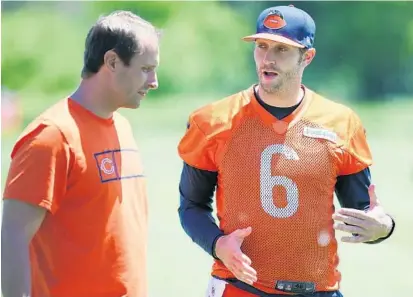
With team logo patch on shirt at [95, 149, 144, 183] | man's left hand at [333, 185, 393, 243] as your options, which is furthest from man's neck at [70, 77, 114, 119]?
man's left hand at [333, 185, 393, 243]

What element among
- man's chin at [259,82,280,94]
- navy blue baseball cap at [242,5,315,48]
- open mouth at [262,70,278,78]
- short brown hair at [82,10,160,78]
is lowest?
man's chin at [259,82,280,94]

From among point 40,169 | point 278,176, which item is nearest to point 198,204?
point 278,176

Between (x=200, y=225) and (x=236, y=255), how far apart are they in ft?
0.84

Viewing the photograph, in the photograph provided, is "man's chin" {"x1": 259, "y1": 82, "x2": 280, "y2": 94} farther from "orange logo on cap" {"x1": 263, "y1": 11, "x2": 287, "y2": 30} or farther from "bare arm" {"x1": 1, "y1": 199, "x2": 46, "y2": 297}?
"bare arm" {"x1": 1, "y1": 199, "x2": 46, "y2": 297}

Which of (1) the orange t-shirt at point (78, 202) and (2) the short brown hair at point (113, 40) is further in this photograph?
(2) the short brown hair at point (113, 40)

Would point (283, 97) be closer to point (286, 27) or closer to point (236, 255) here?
point (286, 27)

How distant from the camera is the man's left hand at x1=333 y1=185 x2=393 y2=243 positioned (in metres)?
2.93

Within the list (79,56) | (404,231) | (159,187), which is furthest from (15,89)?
(404,231)

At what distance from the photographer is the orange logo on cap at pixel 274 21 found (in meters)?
3.13

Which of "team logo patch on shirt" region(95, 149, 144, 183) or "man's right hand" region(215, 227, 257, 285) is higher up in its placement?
"team logo patch on shirt" region(95, 149, 144, 183)

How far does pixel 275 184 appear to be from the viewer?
307cm

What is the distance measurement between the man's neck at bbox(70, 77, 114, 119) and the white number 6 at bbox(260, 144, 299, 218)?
59 centimetres

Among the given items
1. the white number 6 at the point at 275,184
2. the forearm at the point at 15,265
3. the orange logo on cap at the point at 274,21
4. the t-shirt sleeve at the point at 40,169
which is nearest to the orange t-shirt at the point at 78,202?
the t-shirt sleeve at the point at 40,169

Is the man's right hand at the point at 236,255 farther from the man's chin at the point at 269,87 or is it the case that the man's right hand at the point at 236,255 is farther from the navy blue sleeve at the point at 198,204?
the man's chin at the point at 269,87
